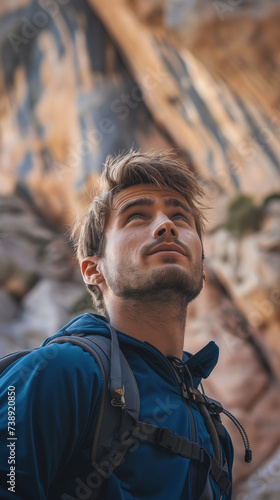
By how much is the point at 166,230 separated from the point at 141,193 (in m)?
0.29

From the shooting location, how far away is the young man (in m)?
1.34

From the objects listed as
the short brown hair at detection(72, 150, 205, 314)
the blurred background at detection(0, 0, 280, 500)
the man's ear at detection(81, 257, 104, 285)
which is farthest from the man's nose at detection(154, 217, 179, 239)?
the blurred background at detection(0, 0, 280, 500)

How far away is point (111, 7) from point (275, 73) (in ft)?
Result: 15.9

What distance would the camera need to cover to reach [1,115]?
1427cm

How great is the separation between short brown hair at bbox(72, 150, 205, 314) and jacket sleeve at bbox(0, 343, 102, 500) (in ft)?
2.59

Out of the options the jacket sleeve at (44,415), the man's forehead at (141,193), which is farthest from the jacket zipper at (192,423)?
the man's forehead at (141,193)

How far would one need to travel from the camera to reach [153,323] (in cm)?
194

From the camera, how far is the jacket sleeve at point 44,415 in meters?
1.26

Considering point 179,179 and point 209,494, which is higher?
point 179,179

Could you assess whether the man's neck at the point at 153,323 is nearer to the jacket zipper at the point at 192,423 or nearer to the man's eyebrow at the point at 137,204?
the jacket zipper at the point at 192,423

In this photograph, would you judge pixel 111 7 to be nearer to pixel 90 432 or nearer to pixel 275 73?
pixel 275 73

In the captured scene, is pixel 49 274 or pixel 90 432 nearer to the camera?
pixel 90 432

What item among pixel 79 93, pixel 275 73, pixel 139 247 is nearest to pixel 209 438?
pixel 139 247

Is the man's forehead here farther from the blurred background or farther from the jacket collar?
the blurred background
